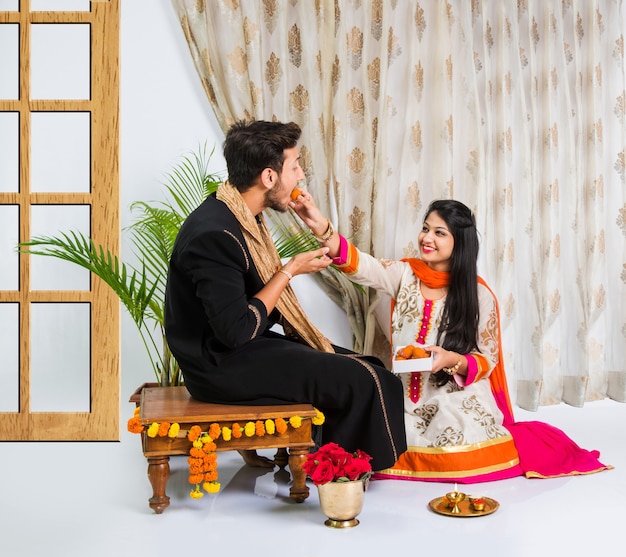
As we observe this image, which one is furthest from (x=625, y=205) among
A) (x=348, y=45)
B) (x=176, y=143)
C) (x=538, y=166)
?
(x=176, y=143)

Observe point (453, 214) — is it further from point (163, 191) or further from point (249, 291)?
point (163, 191)

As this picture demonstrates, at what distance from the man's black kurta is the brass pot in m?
0.26

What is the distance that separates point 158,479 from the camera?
272cm

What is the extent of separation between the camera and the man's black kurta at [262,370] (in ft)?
9.14

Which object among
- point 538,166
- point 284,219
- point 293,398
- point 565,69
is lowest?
point 293,398

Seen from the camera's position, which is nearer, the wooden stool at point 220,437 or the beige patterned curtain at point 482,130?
the wooden stool at point 220,437

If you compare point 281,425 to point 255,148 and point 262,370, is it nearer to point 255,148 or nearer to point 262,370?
point 262,370

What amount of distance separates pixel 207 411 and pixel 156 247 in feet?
4.72

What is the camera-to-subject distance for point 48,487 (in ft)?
Answer: 10.2

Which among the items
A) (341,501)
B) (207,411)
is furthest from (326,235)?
(341,501)

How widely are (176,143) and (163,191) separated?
10.2 inches

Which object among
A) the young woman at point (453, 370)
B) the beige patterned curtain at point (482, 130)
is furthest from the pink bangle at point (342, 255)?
the beige patterned curtain at point (482, 130)

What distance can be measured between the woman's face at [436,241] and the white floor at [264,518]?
3.28 feet

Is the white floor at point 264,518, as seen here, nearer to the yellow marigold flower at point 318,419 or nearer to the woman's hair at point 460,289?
the yellow marigold flower at point 318,419
